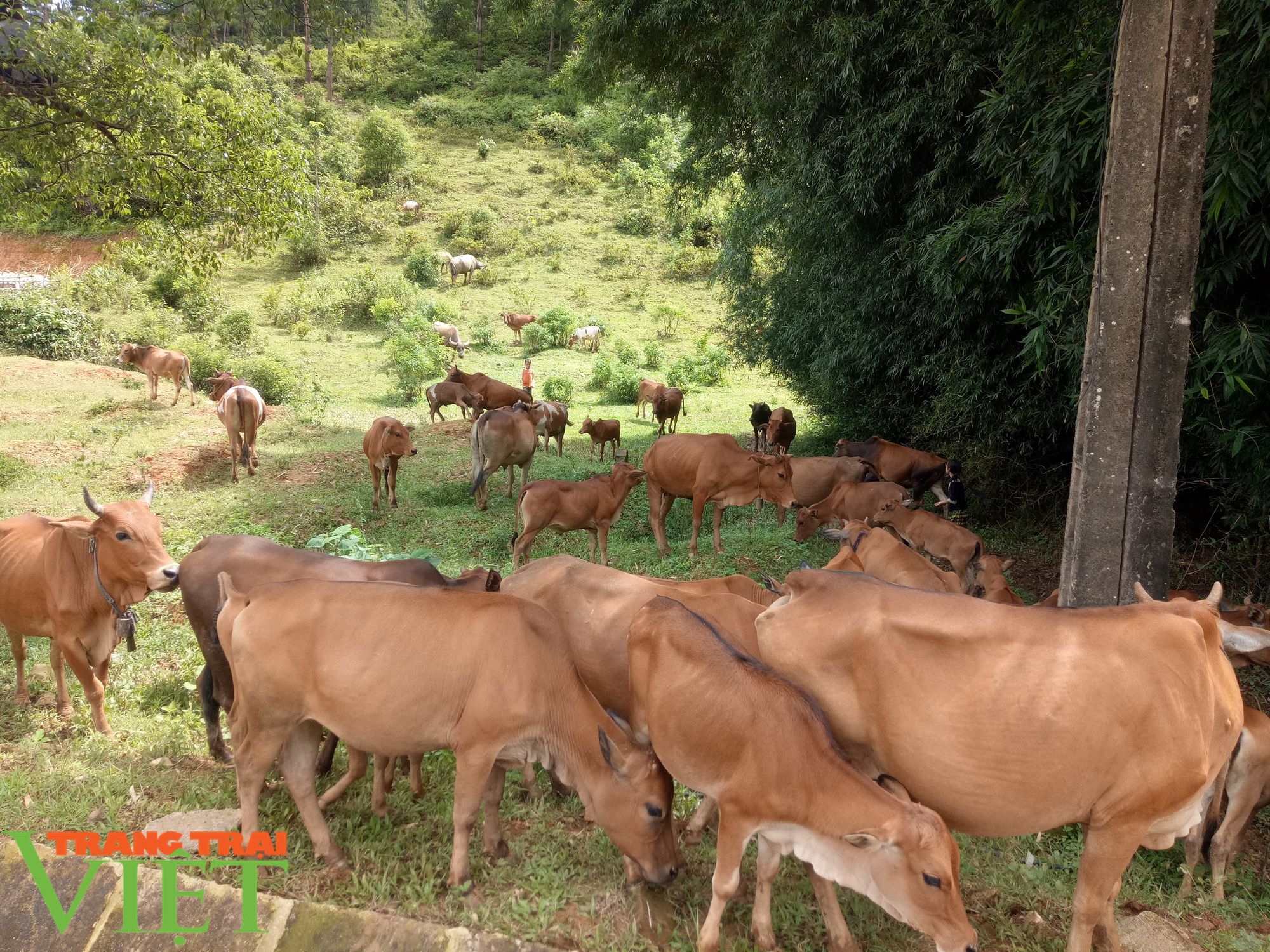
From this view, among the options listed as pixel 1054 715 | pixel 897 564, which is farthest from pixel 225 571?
pixel 897 564

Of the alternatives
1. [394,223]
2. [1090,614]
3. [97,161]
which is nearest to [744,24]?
[97,161]

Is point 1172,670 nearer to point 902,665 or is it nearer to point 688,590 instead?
point 902,665

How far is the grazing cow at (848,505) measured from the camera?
377 inches

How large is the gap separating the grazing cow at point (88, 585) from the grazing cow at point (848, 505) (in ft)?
21.3

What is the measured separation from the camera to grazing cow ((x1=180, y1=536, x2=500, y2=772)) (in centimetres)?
520

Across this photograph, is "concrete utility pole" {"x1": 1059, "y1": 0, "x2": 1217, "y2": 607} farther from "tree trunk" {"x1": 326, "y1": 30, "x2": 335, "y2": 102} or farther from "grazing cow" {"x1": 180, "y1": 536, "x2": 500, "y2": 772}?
"tree trunk" {"x1": 326, "y1": 30, "x2": 335, "y2": 102}

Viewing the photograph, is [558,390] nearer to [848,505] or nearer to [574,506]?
[574,506]

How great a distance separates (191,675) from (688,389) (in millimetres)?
17064

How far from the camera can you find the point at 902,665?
3.65 m

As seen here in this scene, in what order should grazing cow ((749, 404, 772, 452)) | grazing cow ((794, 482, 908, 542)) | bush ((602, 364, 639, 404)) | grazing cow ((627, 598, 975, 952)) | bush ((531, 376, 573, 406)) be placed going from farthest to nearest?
1. bush ((602, 364, 639, 404))
2. bush ((531, 376, 573, 406))
3. grazing cow ((749, 404, 772, 452))
4. grazing cow ((794, 482, 908, 542))
5. grazing cow ((627, 598, 975, 952))

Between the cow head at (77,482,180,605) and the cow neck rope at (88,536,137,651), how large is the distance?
0.06 ft

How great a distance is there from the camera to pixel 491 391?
659 inches

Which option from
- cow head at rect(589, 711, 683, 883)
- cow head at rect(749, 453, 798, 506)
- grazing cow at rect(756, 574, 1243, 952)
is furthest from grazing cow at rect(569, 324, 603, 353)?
grazing cow at rect(756, 574, 1243, 952)

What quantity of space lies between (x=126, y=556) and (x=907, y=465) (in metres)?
9.13
